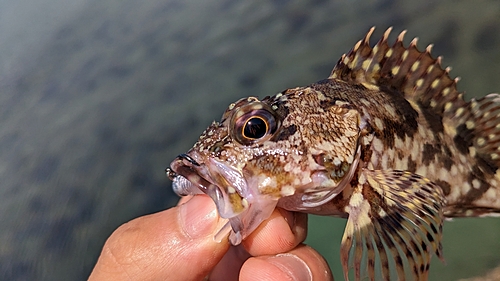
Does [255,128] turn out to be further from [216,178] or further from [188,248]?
[188,248]

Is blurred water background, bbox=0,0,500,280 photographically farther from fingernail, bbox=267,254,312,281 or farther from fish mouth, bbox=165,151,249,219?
fish mouth, bbox=165,151,249,219

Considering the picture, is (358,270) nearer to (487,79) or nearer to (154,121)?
(487,79)

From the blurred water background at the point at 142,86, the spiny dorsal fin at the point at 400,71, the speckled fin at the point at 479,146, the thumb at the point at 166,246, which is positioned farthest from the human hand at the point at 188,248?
the blurred water background at the point at 142,86

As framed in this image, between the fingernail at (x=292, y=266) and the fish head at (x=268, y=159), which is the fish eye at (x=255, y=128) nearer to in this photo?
the fish head at (x=268, y=159)

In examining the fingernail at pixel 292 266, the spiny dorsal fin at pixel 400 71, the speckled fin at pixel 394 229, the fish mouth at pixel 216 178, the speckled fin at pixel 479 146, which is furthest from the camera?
the speckled fin at pixel 479 146

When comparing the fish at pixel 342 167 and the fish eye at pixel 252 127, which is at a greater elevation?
the fish eye at pixel 252 127

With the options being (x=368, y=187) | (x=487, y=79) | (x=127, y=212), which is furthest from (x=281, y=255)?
(x=487, y=79)
